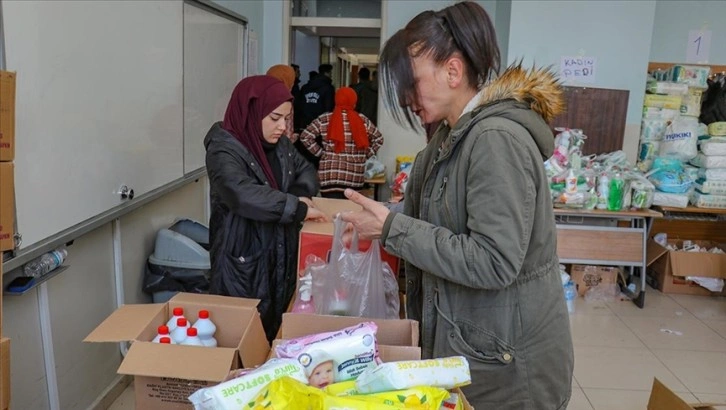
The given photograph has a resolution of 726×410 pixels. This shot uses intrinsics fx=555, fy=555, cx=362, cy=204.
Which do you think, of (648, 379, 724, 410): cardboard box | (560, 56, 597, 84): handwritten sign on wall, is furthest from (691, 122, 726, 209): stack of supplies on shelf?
(648, 379, 724, 410): cardboard box

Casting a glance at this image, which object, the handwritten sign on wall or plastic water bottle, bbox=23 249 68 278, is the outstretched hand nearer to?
plastic water bottle, bbox=23 249 68 278

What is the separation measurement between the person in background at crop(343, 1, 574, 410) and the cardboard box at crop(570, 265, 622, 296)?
9.72ft

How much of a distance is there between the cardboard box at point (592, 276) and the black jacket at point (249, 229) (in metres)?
2.59

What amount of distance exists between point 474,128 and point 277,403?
628 mm

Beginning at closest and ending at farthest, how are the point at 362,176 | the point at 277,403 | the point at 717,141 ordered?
the point at 277,403 → the point at 717,141 → the point at 362,176

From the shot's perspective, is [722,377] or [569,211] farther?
[569,211]

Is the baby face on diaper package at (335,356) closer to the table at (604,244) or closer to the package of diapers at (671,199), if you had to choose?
the table at (604,244)

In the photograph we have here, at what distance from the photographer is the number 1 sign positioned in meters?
4.50

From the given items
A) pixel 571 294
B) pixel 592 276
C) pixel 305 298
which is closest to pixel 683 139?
pixel 592 276

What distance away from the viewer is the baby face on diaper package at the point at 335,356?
2.89 ft

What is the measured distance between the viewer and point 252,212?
192 cm

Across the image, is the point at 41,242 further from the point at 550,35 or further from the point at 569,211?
the point at 550,35

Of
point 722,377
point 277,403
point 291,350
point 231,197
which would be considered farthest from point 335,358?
point 722,377

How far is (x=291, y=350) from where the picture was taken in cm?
91
